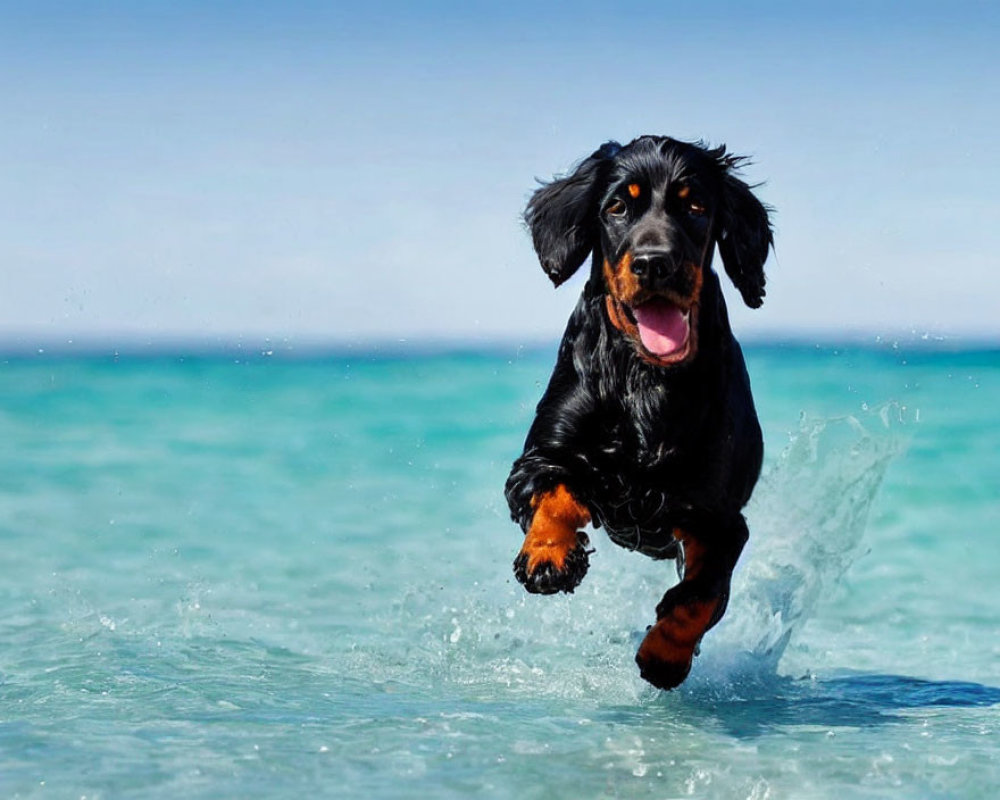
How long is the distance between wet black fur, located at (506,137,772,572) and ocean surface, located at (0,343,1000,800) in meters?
0.63

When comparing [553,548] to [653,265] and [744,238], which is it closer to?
[653,265]

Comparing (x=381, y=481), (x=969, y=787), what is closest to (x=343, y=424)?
(x=381, y=481)

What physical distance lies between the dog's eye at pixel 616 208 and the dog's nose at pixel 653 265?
1.05ft

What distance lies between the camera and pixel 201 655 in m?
5.28

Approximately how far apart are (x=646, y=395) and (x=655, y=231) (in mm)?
488

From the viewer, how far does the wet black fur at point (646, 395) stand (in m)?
4.05

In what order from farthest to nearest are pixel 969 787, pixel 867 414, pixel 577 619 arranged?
pixel 867 414, pixel 577 619, pixel 969 787

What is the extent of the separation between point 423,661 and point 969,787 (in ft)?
7.08

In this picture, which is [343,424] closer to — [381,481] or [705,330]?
[381,481]

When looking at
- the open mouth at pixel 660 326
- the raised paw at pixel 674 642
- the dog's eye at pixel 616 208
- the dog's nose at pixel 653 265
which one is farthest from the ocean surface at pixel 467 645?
the dog's eye at pixel 616 208

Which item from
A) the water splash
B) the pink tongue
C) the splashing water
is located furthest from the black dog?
the water splash

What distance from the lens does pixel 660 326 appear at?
3859 millimetres

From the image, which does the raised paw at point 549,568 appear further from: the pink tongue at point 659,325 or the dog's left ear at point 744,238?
the dog's left ear at point 744,238

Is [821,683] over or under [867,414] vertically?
under
